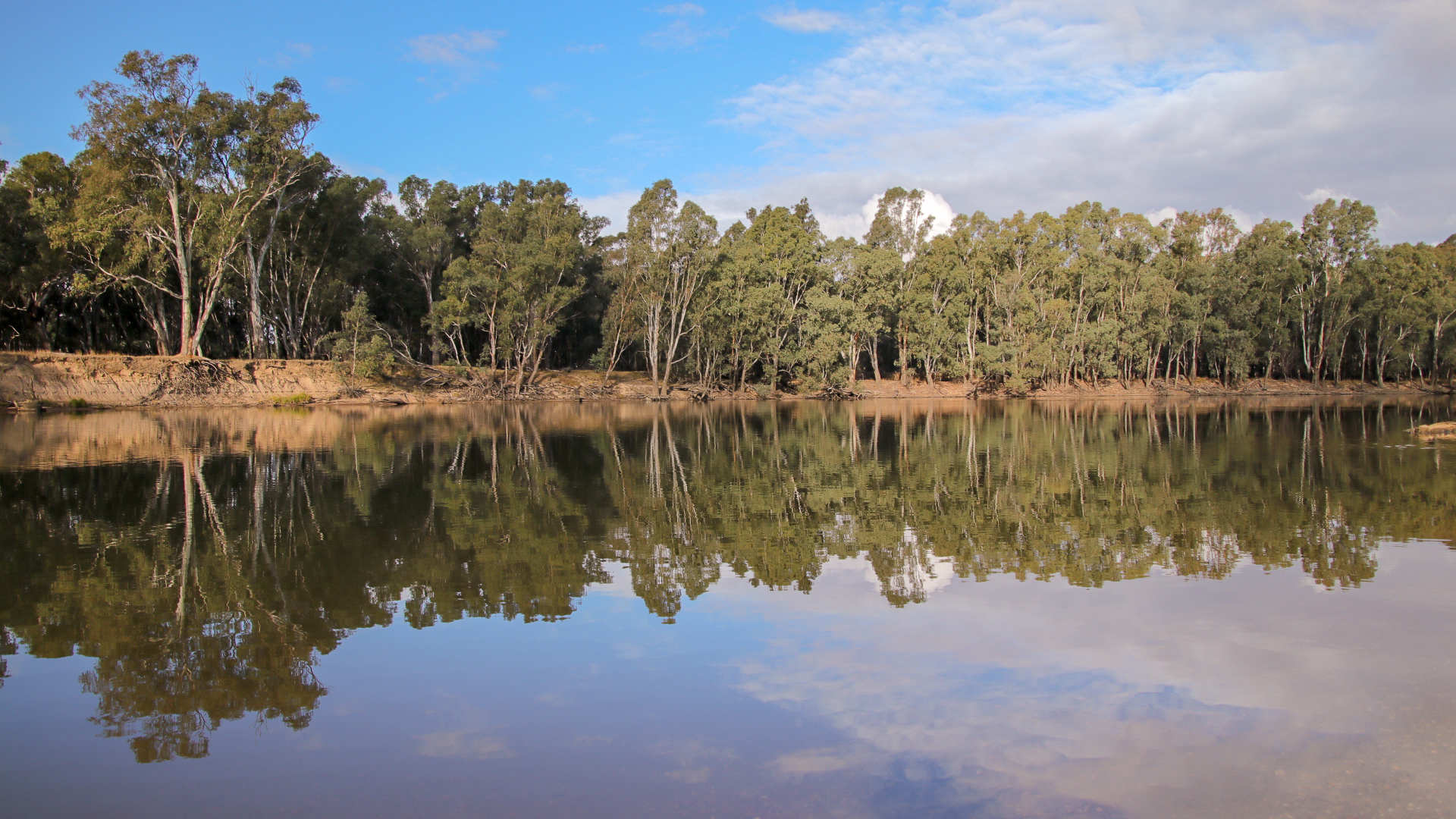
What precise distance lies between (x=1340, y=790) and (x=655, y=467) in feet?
55.6

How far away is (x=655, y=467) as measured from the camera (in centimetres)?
2095

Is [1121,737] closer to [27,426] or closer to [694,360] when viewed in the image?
[27,426]

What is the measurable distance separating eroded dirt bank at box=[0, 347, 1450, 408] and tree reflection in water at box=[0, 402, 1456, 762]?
20.9 m

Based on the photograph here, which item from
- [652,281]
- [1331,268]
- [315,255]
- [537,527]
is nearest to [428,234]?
[315,255]

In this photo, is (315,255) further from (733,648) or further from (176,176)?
(733,648)

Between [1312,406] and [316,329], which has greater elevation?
[316,329]

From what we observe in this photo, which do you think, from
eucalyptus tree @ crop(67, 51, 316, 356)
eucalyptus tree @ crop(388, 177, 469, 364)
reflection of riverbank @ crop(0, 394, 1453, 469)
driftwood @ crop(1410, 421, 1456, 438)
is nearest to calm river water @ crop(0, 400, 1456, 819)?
reflection of riverbank @ crop(0, 394, 1453, 469)

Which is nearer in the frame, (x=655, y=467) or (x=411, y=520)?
(x=411, y=520)

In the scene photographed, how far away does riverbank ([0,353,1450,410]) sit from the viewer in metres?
43.5

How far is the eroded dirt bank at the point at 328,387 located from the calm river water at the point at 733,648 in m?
32.6

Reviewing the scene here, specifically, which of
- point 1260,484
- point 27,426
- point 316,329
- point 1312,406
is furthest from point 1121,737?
point 316,329

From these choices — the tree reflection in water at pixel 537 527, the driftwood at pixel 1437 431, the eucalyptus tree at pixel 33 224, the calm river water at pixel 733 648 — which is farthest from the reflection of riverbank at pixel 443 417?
the eucalyptus tree at pixel 33 224

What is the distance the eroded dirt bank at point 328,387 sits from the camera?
43.4 meters

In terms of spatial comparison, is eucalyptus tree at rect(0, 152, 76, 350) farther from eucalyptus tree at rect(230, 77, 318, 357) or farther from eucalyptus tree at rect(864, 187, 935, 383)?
eucalyptus tree at rect(864, 187, 935, 383)
